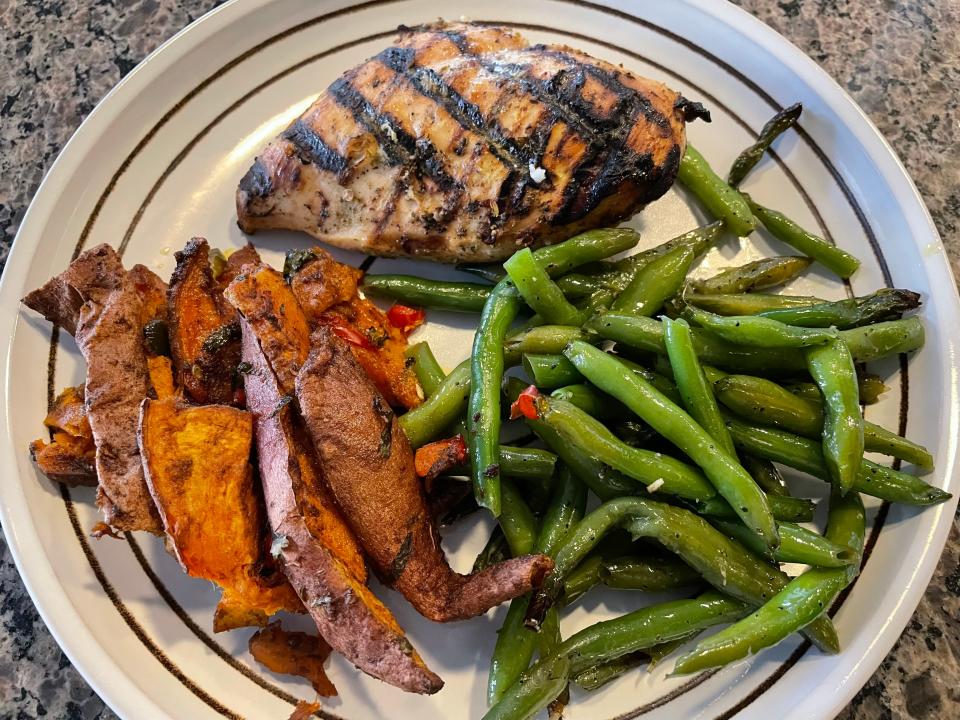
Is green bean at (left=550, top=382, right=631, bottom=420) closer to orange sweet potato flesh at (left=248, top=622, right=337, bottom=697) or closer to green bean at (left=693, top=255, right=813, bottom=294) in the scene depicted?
green bean at (left=693, top=255, right=813, bottom=294)

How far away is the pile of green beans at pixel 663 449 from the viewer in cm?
229

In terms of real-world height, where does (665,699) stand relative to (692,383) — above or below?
below

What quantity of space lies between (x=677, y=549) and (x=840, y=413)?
2.38 feet

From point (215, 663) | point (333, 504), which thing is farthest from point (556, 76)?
point (215, 663)

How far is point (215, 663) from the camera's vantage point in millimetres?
2615

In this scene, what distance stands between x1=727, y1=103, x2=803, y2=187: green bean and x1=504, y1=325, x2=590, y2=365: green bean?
113cm

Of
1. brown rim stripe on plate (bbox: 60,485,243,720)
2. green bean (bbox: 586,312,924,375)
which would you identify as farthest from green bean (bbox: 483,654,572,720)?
green bean (bbox: 586,312,924,375)

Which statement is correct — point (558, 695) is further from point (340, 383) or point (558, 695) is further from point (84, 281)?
point (84, 281)

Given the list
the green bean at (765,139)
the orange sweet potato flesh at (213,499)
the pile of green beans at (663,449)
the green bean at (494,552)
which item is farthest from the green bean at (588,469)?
the green bean at (765,139)

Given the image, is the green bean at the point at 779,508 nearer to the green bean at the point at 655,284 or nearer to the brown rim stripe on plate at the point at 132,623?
the green bean at the point at 655,284

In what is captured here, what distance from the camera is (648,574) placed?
8.02 ft

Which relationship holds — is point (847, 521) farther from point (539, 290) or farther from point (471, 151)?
point (471, 151)

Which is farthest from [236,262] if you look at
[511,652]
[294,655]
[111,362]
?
[511,652]

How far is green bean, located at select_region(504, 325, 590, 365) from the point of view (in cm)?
259
